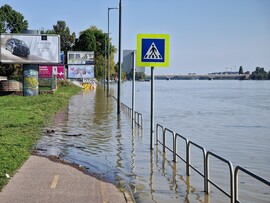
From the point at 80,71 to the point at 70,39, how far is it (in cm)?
4391

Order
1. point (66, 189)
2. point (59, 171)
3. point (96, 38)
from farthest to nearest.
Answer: point (96, 38) < point (59, 171) < point (66, 189)

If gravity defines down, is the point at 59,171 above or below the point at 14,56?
below

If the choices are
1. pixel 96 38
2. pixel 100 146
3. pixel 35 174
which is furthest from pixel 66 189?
pixel 96 38

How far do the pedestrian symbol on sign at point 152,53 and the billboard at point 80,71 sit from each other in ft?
208

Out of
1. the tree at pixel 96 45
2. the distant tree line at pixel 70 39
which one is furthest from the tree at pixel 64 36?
the tree at pixel 96 45

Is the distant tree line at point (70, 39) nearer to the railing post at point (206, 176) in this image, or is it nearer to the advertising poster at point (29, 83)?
the advertising poster at point (29, 83)

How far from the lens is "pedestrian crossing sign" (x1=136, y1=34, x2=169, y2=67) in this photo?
13.2 meters

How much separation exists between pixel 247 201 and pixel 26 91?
1443 inches

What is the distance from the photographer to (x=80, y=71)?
249 feet

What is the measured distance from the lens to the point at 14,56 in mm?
43438

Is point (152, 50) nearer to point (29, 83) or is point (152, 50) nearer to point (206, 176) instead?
point (206, 176)

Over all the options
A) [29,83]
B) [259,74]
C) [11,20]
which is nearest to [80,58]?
[11,20]

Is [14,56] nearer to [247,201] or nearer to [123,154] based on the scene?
[123,154]

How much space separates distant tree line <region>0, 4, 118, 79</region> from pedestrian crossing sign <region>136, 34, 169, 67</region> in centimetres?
4372
